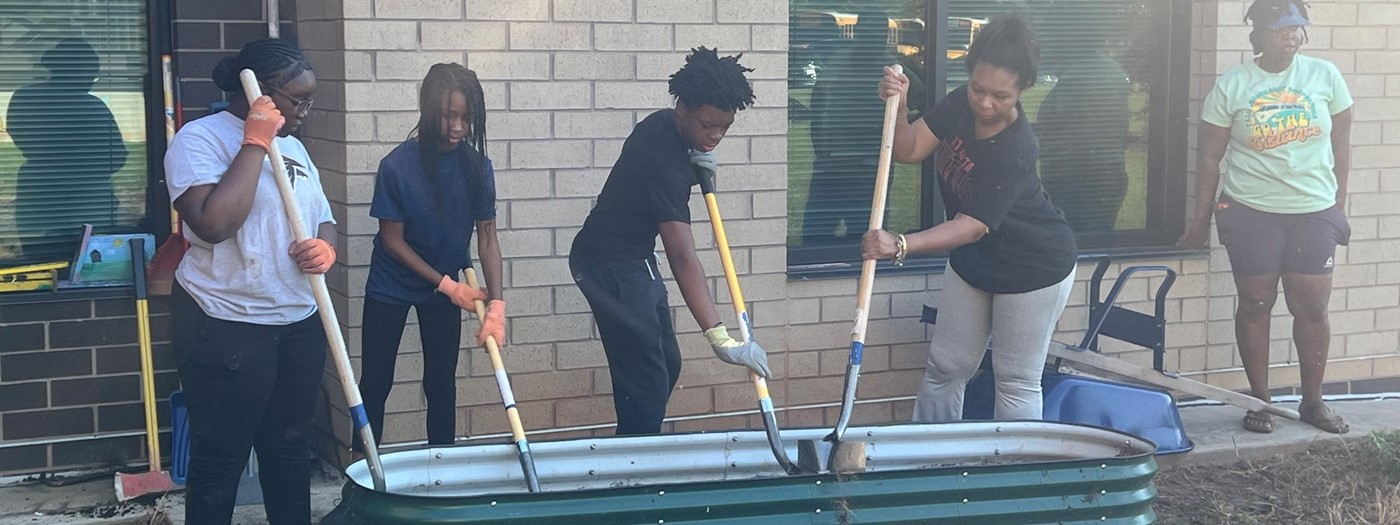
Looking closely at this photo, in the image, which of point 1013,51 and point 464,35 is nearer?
point 1013,51

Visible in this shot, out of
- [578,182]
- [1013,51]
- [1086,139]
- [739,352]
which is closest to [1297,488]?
[1086,139]

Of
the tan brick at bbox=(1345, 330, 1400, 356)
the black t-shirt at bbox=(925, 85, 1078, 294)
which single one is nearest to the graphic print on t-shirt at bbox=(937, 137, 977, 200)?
the black t-shirt at bbox=(925, 85, 1078, 294)

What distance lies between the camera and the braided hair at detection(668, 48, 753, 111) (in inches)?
186

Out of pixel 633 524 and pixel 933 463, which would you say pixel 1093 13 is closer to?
pixel 933 463

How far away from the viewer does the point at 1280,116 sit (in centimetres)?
673

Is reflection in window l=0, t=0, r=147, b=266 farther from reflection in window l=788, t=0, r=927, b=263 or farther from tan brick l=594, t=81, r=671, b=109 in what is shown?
reflection in window l=788, t=0, r=927, b=263

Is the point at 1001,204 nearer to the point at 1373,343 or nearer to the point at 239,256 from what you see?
the point at 239,256

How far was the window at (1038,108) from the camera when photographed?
6.77 meters

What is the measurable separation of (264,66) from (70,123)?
2.07 meters

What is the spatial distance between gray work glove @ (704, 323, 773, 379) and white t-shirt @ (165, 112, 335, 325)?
1329 millimetres

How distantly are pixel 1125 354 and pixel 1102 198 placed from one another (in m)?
0.81

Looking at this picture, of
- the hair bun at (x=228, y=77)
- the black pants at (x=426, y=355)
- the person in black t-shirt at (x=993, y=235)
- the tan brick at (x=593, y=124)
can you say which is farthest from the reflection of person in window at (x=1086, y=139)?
the hair bun at (x=228, y=77)

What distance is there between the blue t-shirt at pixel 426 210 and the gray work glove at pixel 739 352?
960 millimetres

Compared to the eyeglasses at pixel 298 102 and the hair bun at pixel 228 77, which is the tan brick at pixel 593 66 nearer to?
the eyeglasses at pixel 298 102
